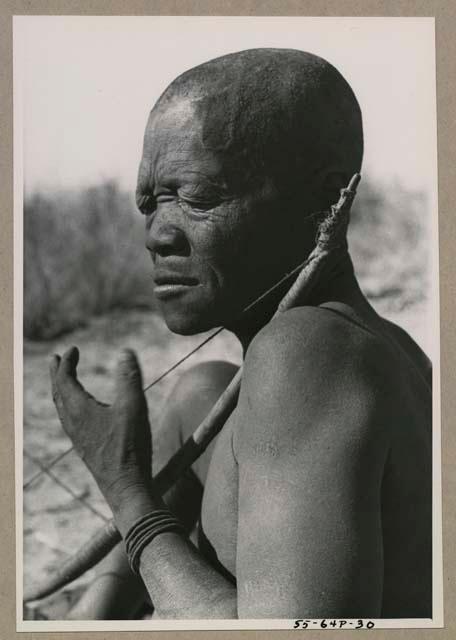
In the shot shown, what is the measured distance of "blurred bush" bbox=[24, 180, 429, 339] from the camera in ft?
17.6

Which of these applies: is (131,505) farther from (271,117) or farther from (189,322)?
(271,117)

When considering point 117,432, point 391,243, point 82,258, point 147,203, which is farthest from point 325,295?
point 82,258

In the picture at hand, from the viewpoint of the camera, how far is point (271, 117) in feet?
12.5

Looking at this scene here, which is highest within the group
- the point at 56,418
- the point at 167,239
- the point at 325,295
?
the point at 167,239

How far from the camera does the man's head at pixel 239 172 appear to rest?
12.5 feet

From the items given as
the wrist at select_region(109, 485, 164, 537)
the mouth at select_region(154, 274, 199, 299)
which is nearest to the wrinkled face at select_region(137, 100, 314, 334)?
the mouth at select_region(154, 274, 199, 299)

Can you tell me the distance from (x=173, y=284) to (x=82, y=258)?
2.41 meters

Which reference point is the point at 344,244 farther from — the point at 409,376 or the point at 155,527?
the point at 155,527

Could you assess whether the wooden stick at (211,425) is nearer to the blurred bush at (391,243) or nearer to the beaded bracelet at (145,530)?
the beaded bracelet at (145,530)

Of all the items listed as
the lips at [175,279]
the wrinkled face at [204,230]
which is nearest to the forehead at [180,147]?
the wrinkled face at [204,230]

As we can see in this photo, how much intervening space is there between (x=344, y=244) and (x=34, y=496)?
1.91m

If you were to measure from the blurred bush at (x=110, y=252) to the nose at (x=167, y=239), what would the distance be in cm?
128

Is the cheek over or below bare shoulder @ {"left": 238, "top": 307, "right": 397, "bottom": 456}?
over

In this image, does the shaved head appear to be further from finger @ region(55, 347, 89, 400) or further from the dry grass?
the dry grass
